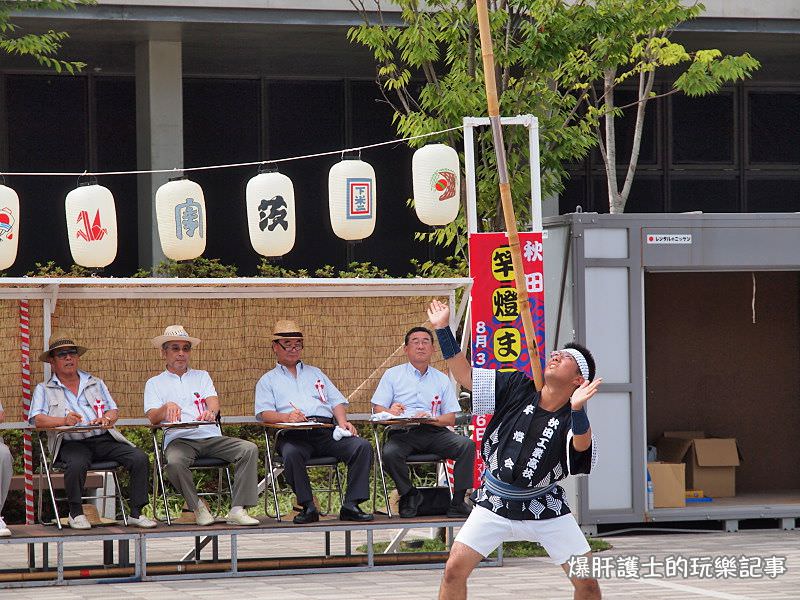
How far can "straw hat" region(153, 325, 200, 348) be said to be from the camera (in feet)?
34.7

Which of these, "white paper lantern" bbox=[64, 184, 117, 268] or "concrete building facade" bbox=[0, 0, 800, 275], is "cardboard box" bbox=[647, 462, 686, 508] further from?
"concrete building facade" bbox=[0, 0, 800, 275]

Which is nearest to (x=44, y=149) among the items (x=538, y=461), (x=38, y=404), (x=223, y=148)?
(x=223, y=148)

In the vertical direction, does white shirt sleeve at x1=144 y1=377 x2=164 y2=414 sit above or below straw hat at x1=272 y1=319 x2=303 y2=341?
below

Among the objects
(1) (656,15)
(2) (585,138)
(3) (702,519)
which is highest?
(1) (656,15)

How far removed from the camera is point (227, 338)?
11219mm

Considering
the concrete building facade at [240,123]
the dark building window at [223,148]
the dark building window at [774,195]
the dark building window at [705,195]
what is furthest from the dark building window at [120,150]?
the dark building window at [774,195]

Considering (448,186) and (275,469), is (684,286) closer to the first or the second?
(448,186)

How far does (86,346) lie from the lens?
10.8 m

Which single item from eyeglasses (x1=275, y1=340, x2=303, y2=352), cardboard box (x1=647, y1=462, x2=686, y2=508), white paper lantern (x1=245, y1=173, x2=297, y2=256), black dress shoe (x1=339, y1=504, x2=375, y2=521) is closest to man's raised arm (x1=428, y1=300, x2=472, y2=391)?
black dress shoe (x1=339, y1=504, x2=375, y2=521)

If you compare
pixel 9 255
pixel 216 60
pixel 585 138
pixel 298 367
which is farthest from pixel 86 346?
pixel 216 60

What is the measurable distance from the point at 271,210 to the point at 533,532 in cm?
509

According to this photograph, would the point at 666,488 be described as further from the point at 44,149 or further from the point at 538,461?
the point at 44,149

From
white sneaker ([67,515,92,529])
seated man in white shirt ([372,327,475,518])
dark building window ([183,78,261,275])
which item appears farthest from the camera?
dark building window ([183,78,261,275])

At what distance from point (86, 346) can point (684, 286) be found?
20.3 feet
